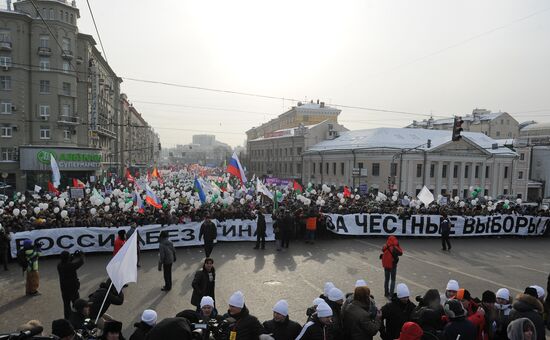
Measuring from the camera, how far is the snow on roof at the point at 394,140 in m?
48.8

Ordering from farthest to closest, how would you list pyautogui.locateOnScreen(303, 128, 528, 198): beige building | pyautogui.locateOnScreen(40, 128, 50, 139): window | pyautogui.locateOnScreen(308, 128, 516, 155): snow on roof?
pyautogui.locateOnScreen(308, 128, 516, 155): snow on roof, pyautogui.locateOnScreen(303, 128, 528, 198): beige building, pyautogui.locateOnScreen(40, 128, 50, 139): window

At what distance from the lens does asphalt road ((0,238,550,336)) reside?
8844 mm

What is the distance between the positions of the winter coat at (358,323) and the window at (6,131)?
43.2 m

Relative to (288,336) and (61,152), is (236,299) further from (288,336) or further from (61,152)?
(61,152)

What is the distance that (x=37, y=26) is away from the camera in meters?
38.2

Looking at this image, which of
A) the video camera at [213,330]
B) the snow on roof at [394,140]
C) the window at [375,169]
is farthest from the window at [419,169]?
the video camera at [213,330]

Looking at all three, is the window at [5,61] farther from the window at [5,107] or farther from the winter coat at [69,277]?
the winter coat at [69,277]

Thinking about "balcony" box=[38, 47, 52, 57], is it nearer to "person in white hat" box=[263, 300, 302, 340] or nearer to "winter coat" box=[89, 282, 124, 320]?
"winter coat" box=[89, 282, 124, 320]

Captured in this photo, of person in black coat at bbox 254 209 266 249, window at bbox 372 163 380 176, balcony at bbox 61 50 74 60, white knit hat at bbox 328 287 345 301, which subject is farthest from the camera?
window at bbox 372 163 380 176

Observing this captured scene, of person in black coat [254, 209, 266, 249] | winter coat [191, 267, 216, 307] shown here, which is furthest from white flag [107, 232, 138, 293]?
person in black coat [254, 209, 266, 249]

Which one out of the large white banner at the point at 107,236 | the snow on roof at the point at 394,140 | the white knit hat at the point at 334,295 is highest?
the snow on roof at the point at 394,140

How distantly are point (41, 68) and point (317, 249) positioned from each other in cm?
3722

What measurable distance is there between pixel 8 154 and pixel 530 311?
44750 millimetres

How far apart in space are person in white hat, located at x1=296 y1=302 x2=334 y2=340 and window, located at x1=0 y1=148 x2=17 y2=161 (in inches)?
1678
